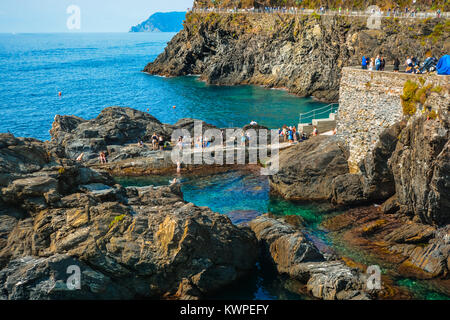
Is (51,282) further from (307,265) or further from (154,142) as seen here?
(154,142)

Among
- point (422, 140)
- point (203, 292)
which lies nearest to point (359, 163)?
point (422, 140)

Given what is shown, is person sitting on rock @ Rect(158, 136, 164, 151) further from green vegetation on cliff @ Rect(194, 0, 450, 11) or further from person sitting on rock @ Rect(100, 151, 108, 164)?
green vegetation on cliff @ Rect(194, 0, 450, 11)

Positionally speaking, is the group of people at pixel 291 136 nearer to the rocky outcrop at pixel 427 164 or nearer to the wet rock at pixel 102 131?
the wet rock at pixel 102 131

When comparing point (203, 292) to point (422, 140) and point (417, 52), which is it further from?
point (417, 52)

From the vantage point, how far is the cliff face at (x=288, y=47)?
56.2 meters

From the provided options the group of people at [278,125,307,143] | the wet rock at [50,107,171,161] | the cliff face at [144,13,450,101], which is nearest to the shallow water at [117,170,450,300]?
the group of people at [278,125,307,143]

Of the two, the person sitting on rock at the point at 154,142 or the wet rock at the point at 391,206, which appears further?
the person sitting on rock at the point at 154,142

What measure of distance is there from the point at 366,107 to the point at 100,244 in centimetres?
1867

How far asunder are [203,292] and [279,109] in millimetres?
43912

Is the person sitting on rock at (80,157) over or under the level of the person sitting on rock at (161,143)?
under

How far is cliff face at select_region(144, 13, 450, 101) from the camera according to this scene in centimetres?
5616
